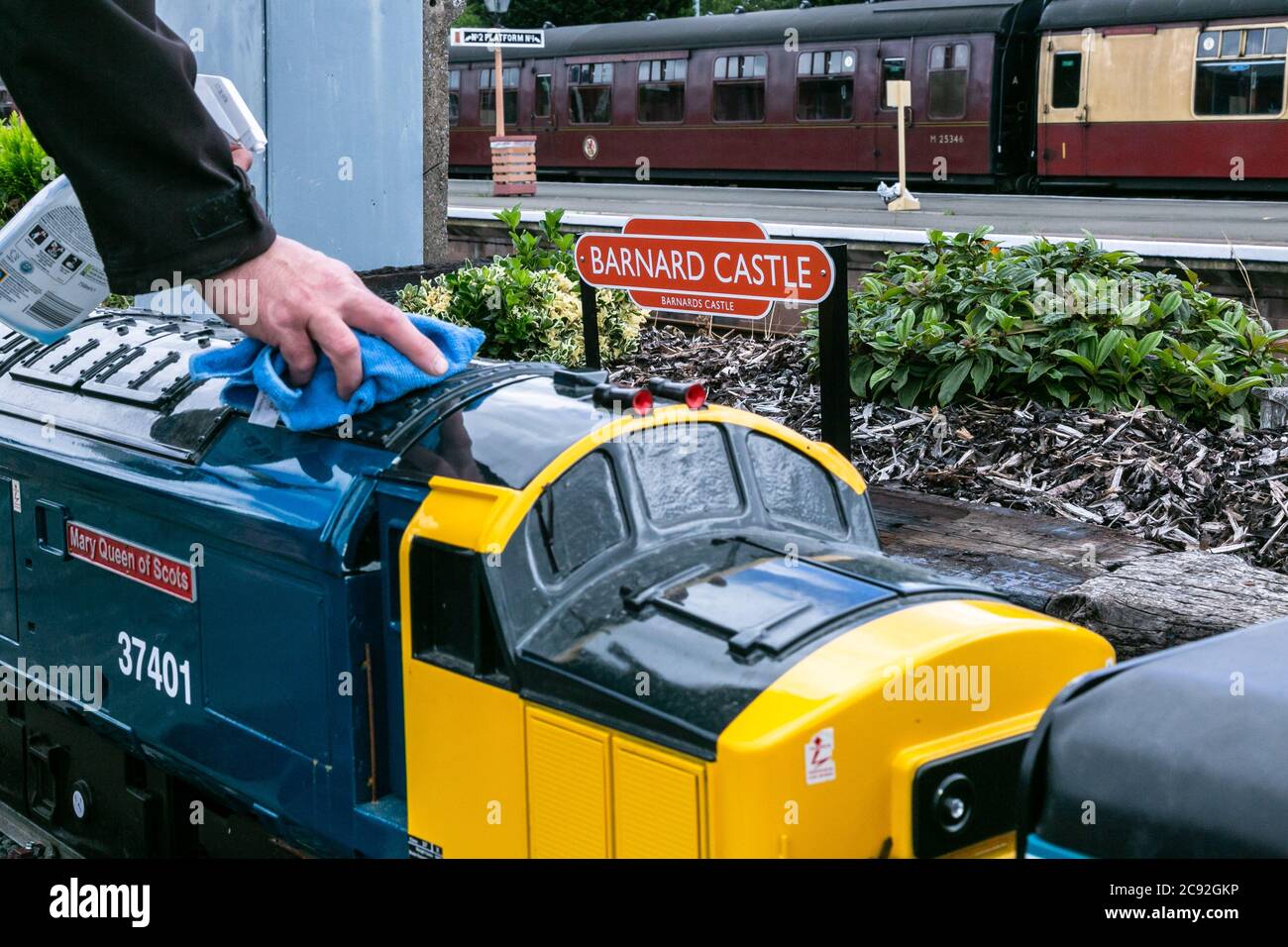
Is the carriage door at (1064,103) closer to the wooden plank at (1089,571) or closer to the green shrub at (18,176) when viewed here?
the green shrub at (18,176)

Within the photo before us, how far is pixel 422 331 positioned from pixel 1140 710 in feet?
7.59

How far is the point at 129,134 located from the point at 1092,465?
488cm

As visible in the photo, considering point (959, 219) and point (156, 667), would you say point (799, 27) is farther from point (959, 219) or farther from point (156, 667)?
point (156, 667)

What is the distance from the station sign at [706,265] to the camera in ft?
18.9

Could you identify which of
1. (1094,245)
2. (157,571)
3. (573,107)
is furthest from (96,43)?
(573,107)

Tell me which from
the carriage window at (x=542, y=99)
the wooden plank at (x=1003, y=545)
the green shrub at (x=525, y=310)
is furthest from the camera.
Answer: the carriage window at (x=542, y=99)

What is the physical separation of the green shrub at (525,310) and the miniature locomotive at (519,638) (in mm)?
3783

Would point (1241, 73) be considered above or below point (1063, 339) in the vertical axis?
above

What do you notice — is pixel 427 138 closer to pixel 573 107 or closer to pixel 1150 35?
pixel 1150 35

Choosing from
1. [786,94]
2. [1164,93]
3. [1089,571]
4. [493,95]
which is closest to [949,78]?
[786,94]

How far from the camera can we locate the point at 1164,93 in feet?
70.5

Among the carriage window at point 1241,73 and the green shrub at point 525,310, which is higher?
the carriage window at point 1241,73

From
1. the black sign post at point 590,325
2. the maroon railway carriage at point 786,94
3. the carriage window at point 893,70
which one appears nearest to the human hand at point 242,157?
the black sign post at point 590,325

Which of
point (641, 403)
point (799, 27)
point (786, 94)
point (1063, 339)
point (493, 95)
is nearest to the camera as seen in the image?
point (641, 403)
